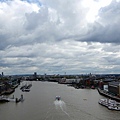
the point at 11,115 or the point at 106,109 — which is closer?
the point at 11,115

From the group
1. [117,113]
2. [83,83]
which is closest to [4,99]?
[117,113]

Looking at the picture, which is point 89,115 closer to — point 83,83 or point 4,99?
point 4,99

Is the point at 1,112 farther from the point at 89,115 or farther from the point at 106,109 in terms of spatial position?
the point at 106,109

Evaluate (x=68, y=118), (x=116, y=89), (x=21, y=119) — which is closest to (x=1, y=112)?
(x=21, y=119)

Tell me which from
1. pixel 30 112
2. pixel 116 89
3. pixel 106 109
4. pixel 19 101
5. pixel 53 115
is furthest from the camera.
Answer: pixel 116 89

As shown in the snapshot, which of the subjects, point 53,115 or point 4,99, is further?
point 4,99

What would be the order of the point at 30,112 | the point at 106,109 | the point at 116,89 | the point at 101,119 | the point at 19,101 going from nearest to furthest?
the point at 101,119 < the point at 30,112 < the point at 106,109 < the point at 19,101 < the point at 116,89

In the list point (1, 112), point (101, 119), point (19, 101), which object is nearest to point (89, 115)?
point (101, 119)

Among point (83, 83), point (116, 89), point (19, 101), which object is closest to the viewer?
point (19, 101)

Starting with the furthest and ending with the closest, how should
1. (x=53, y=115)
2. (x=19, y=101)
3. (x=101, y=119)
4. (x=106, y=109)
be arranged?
(x=19, y=101), (x=106, y=109), (x=53, y=115), (x=101, y=119)
